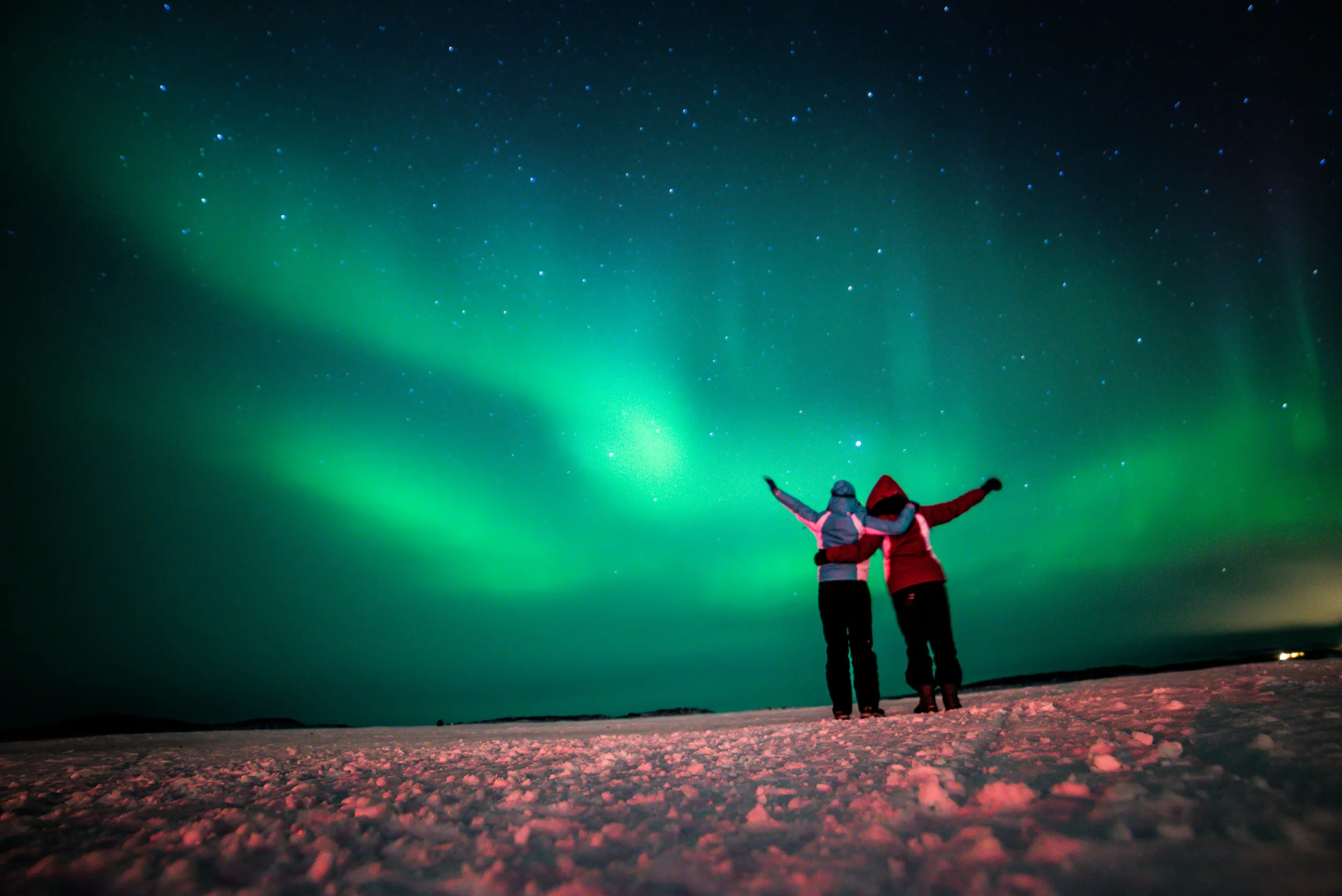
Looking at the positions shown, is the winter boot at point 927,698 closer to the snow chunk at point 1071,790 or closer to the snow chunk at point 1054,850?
the snow chunk at point 1071,790

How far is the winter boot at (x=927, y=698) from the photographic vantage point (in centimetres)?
428

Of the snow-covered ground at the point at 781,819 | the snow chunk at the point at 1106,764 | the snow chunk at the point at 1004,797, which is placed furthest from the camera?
the snow chunk at the point at 1106,764

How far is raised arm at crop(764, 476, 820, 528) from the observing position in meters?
5.16

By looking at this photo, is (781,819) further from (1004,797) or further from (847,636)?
(847,636)

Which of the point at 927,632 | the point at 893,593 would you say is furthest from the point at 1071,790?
the point at 893,593

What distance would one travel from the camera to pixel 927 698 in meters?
4.35

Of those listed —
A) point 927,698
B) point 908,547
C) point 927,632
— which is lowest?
point 927,698

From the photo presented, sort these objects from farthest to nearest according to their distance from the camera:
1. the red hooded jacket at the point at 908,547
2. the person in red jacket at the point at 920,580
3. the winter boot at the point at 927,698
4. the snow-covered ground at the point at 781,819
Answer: the red hooded jacket at the point at 908,547 < the person in red jacket at the point at 920,580 < the winter boot at the point at 927,698 < the snow-covered ground at the point at 781,819

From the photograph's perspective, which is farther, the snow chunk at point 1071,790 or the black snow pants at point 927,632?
the black snow pants at point 927,632

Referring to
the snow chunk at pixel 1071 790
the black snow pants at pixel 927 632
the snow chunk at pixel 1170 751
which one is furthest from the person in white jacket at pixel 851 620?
the snow chunk at pixel 1071 790

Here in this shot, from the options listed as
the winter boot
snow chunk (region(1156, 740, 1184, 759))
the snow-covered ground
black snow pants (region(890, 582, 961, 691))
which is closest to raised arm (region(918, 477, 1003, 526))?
black snow pants (region(890, 582, 961, 691))

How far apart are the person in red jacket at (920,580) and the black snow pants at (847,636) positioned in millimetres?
256

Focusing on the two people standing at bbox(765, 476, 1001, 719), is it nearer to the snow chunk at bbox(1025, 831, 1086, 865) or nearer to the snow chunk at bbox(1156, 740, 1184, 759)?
the snow chunk at bbox(1156, 740, 1184, 759)

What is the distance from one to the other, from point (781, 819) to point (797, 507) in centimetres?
400
